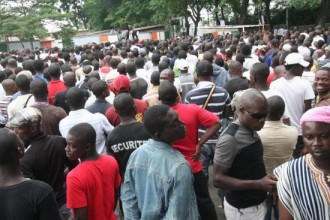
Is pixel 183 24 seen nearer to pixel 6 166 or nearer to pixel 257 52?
pixel 257 52

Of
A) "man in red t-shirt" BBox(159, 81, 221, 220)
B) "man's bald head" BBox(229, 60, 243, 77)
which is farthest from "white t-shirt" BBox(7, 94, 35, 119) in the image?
"man's bald head" BBox(229, 60, 243, 77)

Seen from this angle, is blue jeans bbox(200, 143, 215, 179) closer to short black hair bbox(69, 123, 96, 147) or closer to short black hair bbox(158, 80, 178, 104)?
short black hair bbox(158, 80, 178, 104)

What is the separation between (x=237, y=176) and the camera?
3023mm

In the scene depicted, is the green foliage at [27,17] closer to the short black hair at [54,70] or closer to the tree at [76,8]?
the short black hair at [54,70]

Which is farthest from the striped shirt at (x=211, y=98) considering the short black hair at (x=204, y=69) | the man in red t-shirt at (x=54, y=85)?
the man in red t-shirt at (x=54, y=85)

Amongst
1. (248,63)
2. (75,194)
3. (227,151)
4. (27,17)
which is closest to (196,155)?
(227,151)

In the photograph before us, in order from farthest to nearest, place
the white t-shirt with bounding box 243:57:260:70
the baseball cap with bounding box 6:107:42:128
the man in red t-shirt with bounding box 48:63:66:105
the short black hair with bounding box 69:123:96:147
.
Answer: the white t-shirt with bounding box 243:57:260:70 → the man in red t-shirt with bounding box 48:63:66:105 → the baseball cap with bounding box 6:107:42:128 → the short black hair with bounding box 69:123:96:147

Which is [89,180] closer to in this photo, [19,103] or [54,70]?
[19,103]

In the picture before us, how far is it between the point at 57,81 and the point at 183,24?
2935 cm

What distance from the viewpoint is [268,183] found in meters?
2.84

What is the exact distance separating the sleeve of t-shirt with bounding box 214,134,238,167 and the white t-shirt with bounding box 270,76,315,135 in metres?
2.44

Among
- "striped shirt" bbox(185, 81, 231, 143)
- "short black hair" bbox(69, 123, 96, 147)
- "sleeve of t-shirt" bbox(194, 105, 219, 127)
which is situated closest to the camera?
"short black hair" bbox(69, 123, 96, 147)

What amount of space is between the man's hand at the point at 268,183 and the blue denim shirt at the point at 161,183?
1.87 ft

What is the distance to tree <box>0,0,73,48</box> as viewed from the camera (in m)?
29.1
